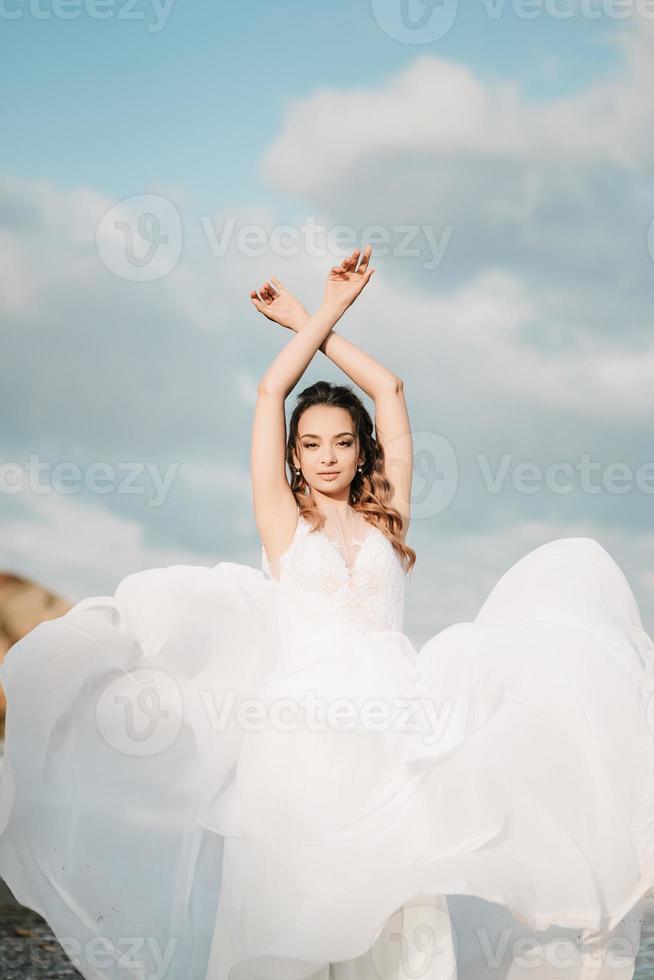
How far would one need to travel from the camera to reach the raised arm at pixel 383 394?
13.5ft

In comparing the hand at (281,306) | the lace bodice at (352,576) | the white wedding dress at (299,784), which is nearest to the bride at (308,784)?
the white wedding dress at (299,784)

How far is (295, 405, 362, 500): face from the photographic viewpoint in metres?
3.95

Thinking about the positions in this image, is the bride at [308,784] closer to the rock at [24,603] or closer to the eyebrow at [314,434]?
the eyebrow at [314,434]

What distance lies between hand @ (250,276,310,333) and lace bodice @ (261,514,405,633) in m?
0.78

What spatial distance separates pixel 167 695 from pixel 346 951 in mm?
878

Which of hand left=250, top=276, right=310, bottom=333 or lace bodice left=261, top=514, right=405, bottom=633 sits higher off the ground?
hand left=250, top=276, right=310, bottom=333

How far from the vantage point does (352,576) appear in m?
3.81

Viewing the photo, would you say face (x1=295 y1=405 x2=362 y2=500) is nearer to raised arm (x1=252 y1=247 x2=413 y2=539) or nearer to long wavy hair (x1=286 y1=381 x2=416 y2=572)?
long wavy hair (x1=286 y1=381 x2=416 y2=572)

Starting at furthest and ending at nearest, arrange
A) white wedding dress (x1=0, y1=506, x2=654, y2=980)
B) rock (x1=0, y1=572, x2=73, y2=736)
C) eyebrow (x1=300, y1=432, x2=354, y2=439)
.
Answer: rock (x1=0, y1=572, x2=73, y2=736) → eyebrow (x1=300, y1=432, x2=354, y2=439) → white wedding dress (x1=0, y1=506, x2=654, y2=980)

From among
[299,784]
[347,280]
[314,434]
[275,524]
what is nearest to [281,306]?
[347,280]

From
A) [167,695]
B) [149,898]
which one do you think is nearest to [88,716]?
[167,695]

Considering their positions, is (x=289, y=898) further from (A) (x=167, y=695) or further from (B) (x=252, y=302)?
(B) (x=252, y=302)

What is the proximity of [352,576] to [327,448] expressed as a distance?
47cm

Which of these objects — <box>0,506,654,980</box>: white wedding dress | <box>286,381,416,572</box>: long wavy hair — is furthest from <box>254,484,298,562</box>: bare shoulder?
<box>0,506,654,980</box>: white wedding dress
